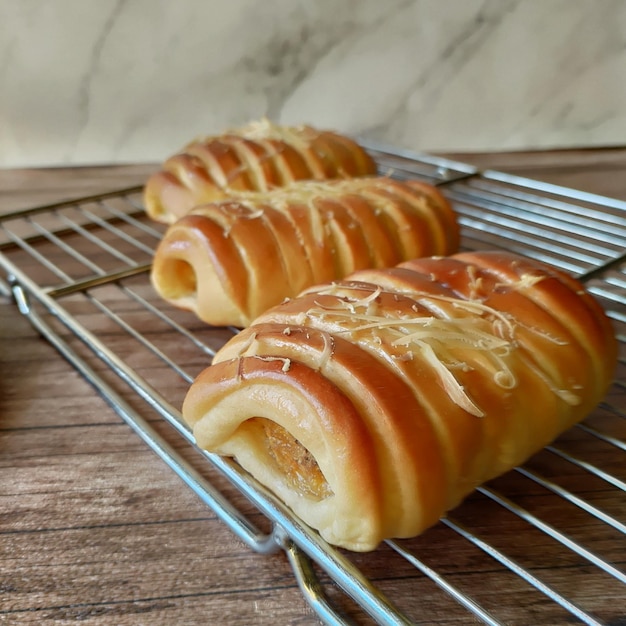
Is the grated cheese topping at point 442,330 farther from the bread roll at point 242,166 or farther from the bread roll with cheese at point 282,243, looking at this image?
the bread roll at point 242,166

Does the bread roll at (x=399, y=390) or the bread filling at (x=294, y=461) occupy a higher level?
the bread roll at (x=399, y=390)

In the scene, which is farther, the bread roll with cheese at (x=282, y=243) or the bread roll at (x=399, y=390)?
the bread roll with cheese at (x=282, y=243)

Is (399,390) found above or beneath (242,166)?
above

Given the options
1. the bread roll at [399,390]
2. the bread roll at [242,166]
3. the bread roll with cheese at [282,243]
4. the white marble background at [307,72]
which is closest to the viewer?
the bread roll at [399,390]

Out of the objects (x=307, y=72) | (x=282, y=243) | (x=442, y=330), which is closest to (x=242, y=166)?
(x=282, y=243)

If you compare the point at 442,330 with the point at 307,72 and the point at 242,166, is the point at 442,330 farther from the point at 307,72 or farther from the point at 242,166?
the point at 307,72

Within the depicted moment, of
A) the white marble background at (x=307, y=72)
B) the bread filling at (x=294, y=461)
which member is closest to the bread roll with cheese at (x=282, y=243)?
the bread filling at (x=294, y=461)
